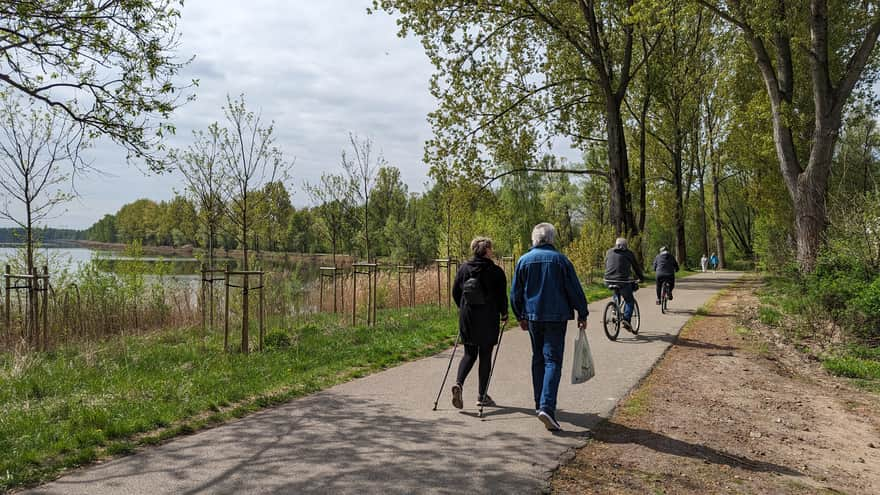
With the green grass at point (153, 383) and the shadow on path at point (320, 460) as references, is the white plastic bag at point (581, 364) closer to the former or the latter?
the shadow on path at point (320, 460)

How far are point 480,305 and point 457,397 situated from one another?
97cm

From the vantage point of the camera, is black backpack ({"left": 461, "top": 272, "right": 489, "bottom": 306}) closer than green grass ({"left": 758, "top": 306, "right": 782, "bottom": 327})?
Yes

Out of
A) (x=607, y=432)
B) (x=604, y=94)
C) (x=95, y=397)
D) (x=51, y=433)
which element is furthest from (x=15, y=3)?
(x=604, y=94)

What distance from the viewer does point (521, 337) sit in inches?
440

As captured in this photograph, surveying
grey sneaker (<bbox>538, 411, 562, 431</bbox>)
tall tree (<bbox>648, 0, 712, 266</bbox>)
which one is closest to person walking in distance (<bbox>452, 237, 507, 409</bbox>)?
grey sneaker (<bbox>538, 411, 562, 431</bbox>)

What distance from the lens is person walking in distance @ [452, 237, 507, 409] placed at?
6.06 meters

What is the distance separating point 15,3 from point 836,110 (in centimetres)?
1786

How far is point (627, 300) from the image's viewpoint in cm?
1101

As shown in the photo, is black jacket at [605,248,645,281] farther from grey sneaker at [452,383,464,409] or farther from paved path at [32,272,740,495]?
grey sneaker at [452,383,464,409]

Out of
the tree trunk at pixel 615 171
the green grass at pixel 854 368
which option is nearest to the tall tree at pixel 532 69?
the tree trunk at pixel 615 171

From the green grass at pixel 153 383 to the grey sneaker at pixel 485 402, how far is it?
2.12m

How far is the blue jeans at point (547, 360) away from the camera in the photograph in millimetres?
5449

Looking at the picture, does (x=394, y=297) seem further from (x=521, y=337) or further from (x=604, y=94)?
(x=604, y=94)

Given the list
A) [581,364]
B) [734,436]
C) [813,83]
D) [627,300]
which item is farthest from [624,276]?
[813,83]
